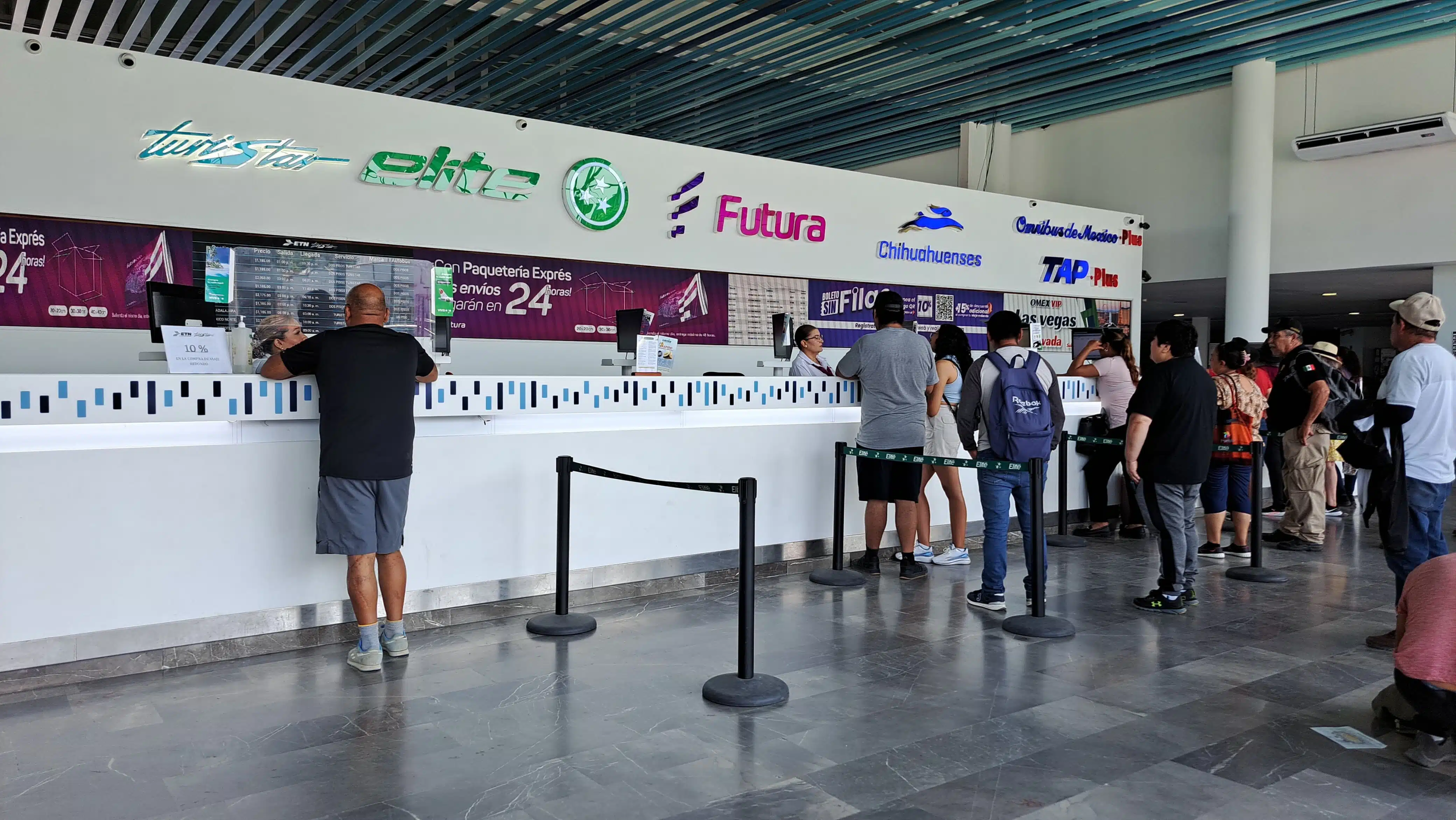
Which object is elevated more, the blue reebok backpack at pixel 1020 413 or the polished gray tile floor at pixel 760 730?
the blue reebok backpack at pixel 1020 413

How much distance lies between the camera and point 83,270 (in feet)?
18.5

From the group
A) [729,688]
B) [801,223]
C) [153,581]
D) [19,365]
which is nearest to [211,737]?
[153,581]

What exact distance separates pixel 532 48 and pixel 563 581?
5.99m

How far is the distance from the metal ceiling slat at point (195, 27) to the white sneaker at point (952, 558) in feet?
20.9

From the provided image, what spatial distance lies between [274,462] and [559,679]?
1370 mm

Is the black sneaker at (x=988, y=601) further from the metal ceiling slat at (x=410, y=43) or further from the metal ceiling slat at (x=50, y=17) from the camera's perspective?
the metal ceiling slat at (x=50, y=17)

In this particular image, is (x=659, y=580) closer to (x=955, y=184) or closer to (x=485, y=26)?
(x=485, y=26)

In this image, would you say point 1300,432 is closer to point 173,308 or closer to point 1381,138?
point 1381,138

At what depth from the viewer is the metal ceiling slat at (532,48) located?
26.1 ft

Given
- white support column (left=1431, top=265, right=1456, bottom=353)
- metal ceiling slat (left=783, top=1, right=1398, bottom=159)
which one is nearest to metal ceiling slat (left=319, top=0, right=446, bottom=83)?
metal ceiling slat (left=783, top=1, right=1398, bottom=159)

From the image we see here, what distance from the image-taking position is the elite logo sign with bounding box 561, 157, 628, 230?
7145 millimetres

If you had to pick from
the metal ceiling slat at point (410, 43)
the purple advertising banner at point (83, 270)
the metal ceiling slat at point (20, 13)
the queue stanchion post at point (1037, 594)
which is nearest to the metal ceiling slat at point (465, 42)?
the metal ceiling slat at point (410, 43)

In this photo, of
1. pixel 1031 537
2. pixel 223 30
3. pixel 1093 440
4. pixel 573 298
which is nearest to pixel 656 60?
pixel 573 298

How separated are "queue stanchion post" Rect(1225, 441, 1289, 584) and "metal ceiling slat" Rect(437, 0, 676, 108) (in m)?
5.35
